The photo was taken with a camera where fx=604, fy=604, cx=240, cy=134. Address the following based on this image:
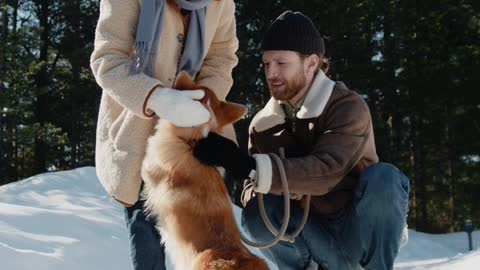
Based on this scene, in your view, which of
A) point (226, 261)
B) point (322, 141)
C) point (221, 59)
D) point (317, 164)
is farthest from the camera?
point (221, 59)

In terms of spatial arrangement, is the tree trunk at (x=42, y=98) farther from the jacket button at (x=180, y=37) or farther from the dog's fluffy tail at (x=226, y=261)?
the dog's fluffy tail at (x=226, y=261)

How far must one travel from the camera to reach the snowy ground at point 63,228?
4.62 meters

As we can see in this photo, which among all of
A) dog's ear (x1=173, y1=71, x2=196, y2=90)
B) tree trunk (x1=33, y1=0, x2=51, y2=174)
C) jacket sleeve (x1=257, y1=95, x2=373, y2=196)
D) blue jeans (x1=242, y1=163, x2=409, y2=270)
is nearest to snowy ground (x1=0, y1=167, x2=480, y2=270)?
blue jeans (x1=242, y1=163, x2=409, y2=270)

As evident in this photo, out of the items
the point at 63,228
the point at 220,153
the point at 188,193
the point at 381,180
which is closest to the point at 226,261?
the point at 188,193

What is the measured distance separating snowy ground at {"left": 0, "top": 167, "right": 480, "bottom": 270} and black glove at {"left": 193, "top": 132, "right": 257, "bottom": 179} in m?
2.12

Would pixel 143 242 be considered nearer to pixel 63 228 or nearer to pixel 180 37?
pixel 180 37

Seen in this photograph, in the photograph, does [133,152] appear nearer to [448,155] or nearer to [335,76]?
[335,76]

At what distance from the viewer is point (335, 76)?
765 inches

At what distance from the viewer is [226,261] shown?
2348mm

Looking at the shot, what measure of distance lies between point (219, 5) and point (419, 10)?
1942 cm

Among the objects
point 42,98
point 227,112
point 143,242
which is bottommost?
point 42,98

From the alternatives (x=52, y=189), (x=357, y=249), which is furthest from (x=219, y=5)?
(x=52, y=189)

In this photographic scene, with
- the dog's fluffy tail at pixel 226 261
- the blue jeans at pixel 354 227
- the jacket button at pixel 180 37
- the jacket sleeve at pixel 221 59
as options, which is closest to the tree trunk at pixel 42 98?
the blue jeans at pixel 354 227

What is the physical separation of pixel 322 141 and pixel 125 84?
99cm
